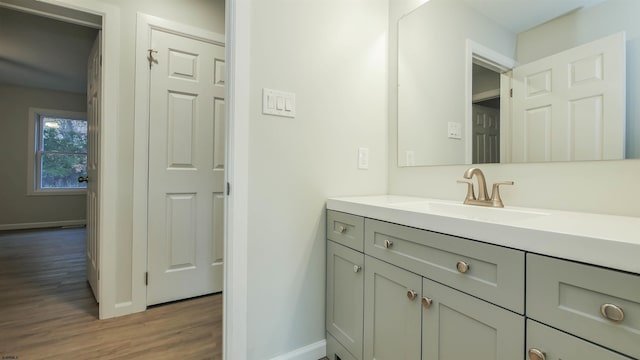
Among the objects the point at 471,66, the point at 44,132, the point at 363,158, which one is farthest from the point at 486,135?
the point at 44,132

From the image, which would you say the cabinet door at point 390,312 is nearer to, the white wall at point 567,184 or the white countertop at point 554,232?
the white countertop at point 554,232

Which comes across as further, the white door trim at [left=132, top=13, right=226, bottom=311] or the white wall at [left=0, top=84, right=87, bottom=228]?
the white wall at [left=0, top=84, right=87, bottom=228]

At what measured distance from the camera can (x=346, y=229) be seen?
137 cm

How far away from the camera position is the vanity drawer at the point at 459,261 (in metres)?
0.74

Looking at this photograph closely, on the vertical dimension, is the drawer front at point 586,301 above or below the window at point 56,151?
below

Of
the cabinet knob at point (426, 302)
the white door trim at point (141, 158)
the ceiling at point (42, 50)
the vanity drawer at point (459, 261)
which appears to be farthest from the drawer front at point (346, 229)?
the ceiling at point (42, 50)

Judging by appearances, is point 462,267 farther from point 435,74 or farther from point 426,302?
point 435,74

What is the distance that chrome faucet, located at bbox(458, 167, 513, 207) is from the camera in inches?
47.9

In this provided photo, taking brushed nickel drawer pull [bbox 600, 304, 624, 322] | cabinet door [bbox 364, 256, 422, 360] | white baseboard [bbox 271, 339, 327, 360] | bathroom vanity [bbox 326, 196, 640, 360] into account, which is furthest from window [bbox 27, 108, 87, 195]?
brushed nickel drawer pull [bbox 600, 304, 624, 322]

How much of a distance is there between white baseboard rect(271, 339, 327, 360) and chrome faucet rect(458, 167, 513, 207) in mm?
1021

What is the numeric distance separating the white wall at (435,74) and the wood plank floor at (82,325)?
1628 millimetres

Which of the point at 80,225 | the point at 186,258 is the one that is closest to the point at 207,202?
the point at 186,258

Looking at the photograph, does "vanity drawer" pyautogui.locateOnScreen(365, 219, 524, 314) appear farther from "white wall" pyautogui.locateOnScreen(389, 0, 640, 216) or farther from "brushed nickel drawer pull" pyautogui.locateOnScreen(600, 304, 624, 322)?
"white wall" pyautogui.locateOnScreen(389, 0, 640, 216)

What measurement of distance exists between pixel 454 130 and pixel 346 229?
30.8 inches
